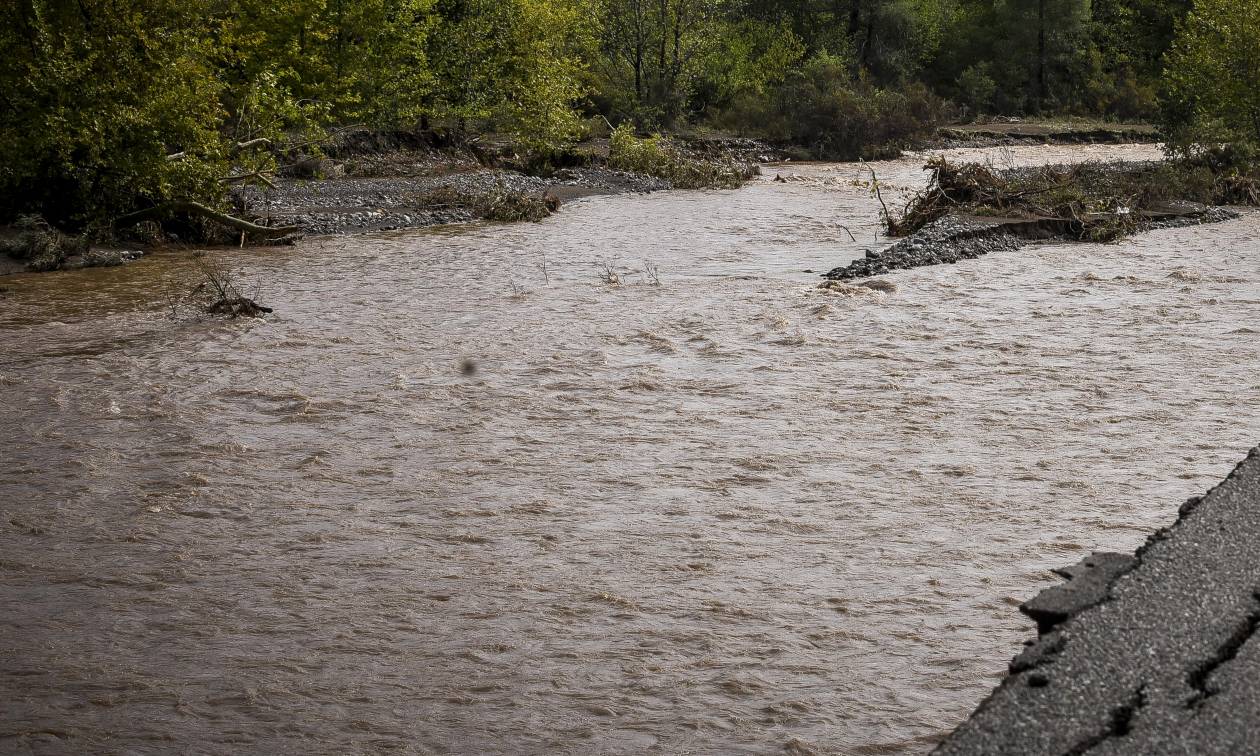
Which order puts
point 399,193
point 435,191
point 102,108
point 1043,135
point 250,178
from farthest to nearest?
point 1043,135, point 399,193, point 435,191, point 250,178, point 102,108

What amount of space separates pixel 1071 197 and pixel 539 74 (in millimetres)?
19672

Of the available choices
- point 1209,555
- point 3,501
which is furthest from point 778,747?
point 3,501

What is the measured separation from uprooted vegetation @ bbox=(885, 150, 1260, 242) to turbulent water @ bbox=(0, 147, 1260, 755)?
5919 millimetres

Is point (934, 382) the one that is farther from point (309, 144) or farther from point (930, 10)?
point (930, 10)

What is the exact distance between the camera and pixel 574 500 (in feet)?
26.4

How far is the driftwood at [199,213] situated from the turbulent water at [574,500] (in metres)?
5.13

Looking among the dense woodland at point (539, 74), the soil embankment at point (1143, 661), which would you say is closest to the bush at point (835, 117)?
the dense woodland at point (539, 74)

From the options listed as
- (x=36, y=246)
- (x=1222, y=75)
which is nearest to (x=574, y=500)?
(x=36, y=246)

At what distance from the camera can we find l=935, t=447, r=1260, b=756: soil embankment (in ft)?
11.8

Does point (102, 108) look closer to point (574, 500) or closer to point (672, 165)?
point (574, 500)

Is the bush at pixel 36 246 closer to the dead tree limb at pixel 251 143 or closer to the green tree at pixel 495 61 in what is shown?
the dead tree limb at pixel 251 143

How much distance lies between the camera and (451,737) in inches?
191

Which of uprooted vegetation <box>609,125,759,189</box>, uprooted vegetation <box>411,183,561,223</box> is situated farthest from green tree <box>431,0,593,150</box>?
uprooted vegetation <box>411,183,561,223</box>

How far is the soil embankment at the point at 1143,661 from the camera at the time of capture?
11.8ft
